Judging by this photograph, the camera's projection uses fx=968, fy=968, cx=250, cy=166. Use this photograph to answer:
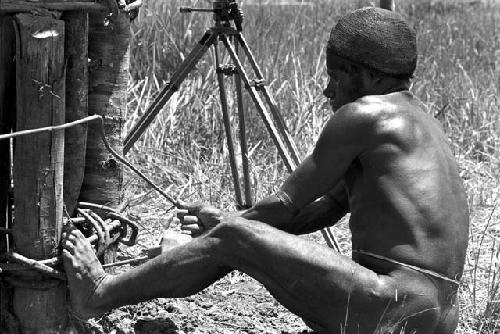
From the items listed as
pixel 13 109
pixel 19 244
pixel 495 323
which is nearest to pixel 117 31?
pixel 13 109

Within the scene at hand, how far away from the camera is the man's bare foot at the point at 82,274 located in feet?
11.5

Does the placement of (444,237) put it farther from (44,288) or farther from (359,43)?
(44,288)

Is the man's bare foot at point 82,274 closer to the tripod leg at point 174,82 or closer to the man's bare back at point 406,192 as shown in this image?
the man's bare back at point 406,192

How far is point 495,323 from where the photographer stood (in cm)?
405

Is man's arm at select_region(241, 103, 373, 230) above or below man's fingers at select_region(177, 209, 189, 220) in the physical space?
above

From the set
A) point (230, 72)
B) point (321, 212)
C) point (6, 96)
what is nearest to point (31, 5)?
point (6, 96)

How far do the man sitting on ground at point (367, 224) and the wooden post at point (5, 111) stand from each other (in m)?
0.54

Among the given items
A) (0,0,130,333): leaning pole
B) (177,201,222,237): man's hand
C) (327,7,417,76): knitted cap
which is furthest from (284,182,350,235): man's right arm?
(0,0,130,333): leaning pole

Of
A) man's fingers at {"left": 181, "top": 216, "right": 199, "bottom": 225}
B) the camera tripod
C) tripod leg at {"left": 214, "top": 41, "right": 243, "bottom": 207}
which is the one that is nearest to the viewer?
man's fingers at {"left": 181, "top": 216, "right": 199, "bottom": 225}

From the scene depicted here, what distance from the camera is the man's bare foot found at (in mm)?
3502

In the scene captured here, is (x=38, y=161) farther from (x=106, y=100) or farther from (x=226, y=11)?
(x=226, y=11)

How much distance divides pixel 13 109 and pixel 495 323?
7.04 feet

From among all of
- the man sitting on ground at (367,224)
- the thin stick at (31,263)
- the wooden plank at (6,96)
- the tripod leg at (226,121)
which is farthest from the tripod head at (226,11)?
the thin stick at (31,263)

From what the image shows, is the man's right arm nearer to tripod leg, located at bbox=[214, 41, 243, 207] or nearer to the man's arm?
the man's arm
